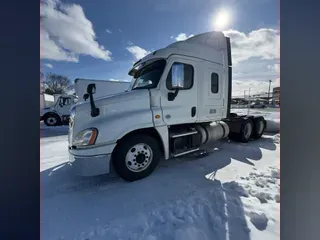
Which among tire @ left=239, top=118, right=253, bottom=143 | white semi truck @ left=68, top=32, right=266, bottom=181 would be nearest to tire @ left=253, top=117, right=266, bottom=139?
tire @ left=239, top=118, right=253, bottom=143

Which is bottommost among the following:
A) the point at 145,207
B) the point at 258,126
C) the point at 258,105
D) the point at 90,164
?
the point at 145,207

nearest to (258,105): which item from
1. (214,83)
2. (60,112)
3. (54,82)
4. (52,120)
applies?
(214,83)

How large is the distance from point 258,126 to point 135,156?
4.78 meters

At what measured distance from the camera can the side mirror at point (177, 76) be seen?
2.62 meters

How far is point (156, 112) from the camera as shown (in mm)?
2484

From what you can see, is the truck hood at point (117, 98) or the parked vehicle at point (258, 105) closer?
the truck hood at point (117, 98)

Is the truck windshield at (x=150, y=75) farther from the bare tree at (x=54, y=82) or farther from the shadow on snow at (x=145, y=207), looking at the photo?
the shadow on snow at (x=145, y=207)

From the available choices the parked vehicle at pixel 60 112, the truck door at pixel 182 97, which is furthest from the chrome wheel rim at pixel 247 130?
the parked vehicle at pixel 60 112

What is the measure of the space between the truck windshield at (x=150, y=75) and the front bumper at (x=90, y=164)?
1437mm

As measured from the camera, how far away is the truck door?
2.57m

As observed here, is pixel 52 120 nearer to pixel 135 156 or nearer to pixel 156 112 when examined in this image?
pixel 135 156
